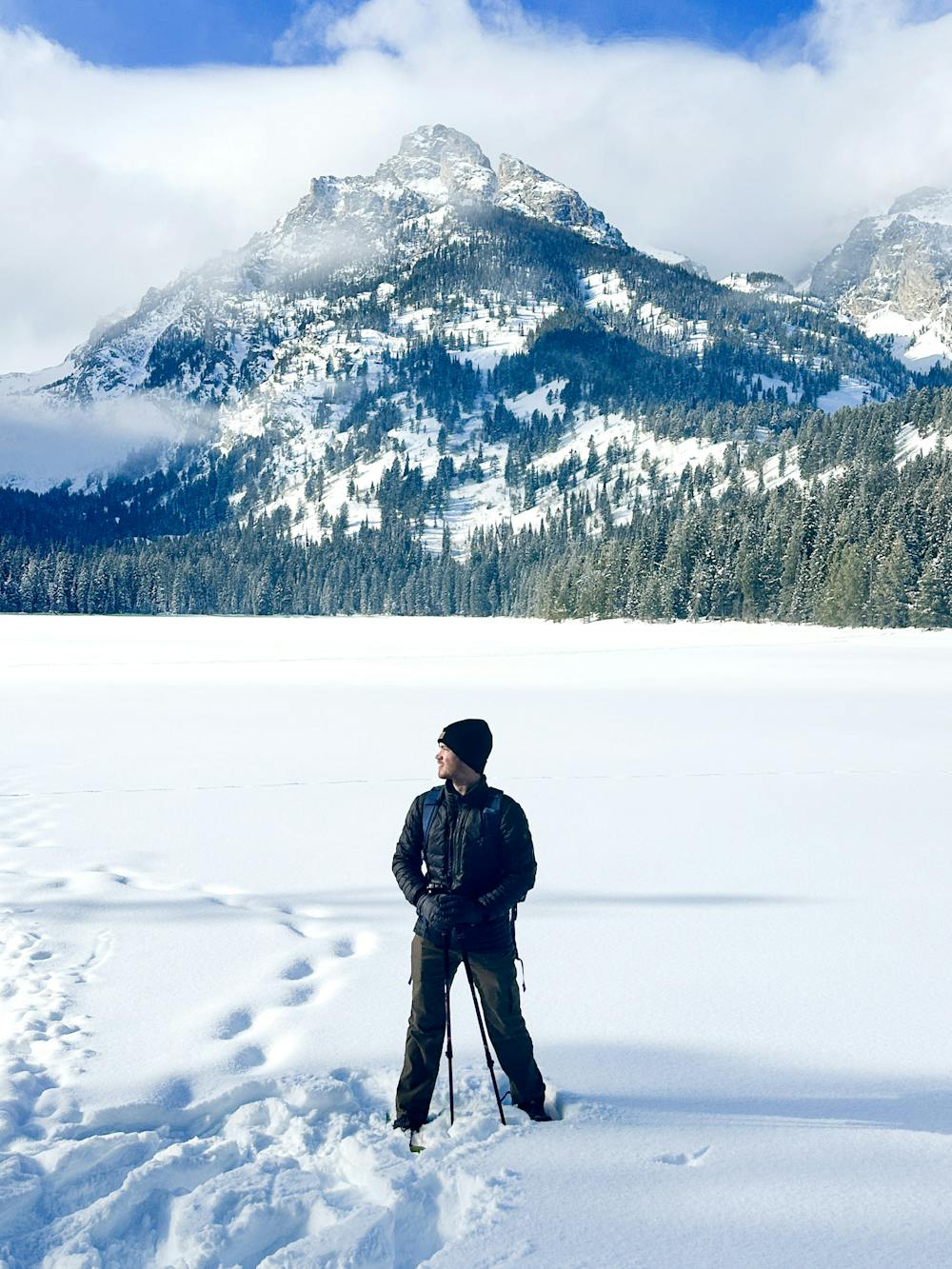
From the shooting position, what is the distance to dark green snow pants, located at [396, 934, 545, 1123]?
4320 mm

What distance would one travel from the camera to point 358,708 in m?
23.0

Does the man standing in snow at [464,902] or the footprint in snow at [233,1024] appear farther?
the footprint in snow at [233,1024]

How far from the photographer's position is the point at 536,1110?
4320 millimetres

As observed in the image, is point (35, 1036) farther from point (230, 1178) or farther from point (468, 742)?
point (468, 742)

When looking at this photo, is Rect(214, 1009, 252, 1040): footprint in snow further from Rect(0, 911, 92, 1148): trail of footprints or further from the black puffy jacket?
the black puffy jacket

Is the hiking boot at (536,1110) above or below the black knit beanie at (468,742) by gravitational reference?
below

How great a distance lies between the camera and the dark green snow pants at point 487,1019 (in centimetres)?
432

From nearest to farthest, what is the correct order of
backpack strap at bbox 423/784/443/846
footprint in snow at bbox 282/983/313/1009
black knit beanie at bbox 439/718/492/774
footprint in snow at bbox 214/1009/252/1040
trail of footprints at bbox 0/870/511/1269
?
trail of footprints at bbox 0/870/511/1269 → black knit beanie at bbox 439/718/492/774 → backpack strap at bbox 423/784/443/846 → footprint in snow at bbox 214/1009/252/1040 → footprint in snow at bbox 282/983/313/1009

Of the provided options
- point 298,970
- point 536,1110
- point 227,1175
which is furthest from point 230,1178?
point 298,970

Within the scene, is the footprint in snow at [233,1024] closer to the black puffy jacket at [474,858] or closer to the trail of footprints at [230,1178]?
the trail of footprints at [230,1178]

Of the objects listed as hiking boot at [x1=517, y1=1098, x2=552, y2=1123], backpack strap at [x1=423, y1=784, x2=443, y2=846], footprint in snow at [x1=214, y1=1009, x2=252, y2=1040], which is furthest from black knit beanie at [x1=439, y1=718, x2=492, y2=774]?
footprint in snow at [x1=214, y1=1009, x2=252, y2=1040]

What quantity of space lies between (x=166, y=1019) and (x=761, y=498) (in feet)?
366

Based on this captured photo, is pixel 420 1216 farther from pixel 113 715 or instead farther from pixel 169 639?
pixel 169 639

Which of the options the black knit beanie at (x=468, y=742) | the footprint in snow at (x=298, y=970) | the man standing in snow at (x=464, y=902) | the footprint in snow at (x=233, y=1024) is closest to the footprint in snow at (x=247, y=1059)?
the footprint in snow at (x=233, y=1024)
